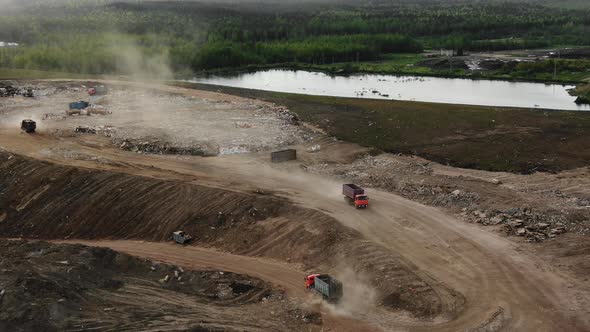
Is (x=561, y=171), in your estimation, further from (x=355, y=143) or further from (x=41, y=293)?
(x=41, y=293)

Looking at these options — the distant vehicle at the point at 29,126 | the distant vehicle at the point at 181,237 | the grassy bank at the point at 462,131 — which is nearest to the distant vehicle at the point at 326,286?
the distant vehicle at the point at 181,237

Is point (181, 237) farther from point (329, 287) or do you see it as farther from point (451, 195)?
point (451, 195)

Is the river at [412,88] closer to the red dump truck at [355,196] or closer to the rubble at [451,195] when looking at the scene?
the rubble at [451,195]

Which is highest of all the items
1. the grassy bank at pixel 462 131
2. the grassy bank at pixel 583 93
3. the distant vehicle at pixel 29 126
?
the distant vehicle at pixel 29 126

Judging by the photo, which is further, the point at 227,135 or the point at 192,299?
the point at 227,135

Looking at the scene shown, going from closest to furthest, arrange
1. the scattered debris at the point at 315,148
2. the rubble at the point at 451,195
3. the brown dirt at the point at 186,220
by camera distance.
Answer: the brown dirt at the point at 186,220 → the rubble at the point at 451,195 → the scattered debris at the point at 315,148

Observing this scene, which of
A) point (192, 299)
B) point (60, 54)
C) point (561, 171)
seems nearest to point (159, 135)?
point (192, 299)
